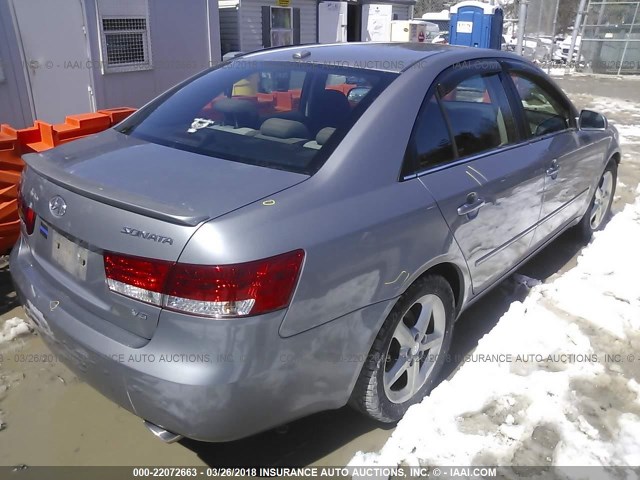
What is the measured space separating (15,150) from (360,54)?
2.54 meters

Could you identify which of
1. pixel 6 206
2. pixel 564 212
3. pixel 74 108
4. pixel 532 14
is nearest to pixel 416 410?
pixel 564 212

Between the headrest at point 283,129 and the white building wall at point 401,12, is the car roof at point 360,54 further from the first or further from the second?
the white building wall at point 401,12

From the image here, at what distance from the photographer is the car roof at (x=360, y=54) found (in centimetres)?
278

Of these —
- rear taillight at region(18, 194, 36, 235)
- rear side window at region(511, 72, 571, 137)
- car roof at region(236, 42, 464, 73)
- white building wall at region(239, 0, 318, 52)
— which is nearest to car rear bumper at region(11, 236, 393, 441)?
rear taillight at region(18, 194, 36, 235)

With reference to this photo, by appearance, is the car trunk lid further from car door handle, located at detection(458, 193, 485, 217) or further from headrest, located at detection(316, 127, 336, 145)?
car door handle, located at detection(458, 193, 485, 217)

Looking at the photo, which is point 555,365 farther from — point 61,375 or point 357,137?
point 61,375

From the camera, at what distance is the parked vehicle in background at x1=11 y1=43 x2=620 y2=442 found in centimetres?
186

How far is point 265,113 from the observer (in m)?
2.71

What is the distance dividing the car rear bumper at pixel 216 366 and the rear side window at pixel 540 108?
Answer: 2020 mm

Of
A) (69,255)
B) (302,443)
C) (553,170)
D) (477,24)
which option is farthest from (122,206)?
(477,24)

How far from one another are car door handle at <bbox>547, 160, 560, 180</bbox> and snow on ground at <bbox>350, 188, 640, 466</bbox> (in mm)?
836

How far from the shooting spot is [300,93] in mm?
2771

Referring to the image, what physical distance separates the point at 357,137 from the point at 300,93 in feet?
2.01

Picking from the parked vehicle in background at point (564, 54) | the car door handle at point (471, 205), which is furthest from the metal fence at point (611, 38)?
the car door handle at point (471, 205)
